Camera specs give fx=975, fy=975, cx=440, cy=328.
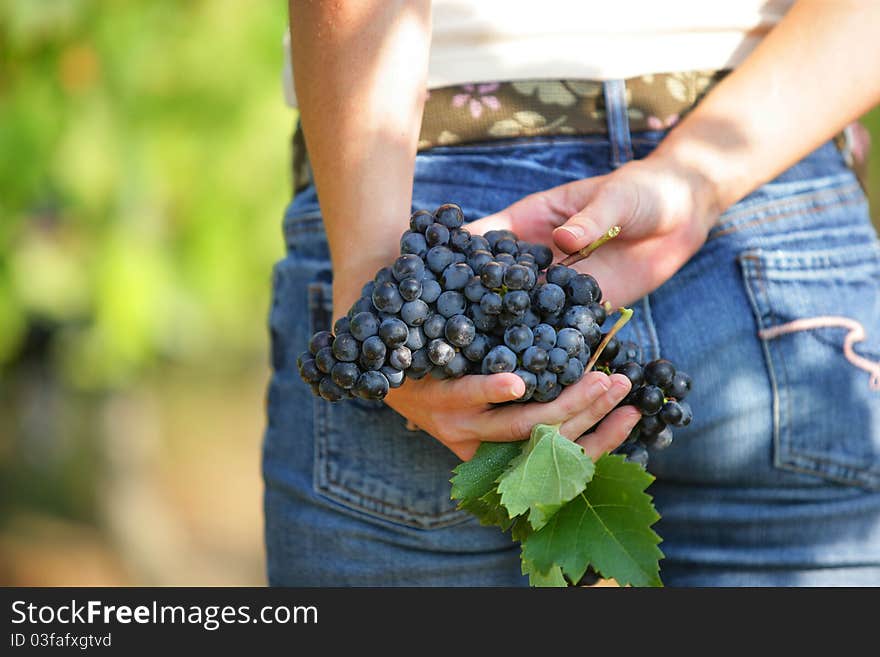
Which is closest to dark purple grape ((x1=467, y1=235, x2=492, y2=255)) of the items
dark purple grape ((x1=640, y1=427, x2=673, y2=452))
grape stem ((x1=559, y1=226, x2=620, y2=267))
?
grape stem ((x1=559, y1=226, x2=620, y2=267))

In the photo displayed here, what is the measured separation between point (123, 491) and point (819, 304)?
13.7 ft

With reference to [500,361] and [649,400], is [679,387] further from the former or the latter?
[500,361]

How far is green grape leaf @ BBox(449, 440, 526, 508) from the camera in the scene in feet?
3.84

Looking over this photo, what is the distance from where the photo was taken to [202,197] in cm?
354

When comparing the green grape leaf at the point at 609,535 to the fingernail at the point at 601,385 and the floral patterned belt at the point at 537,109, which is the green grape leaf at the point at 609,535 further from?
the floral patterned belt at the point at 537,109

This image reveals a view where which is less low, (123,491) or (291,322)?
(123,491)

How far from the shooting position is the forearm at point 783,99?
1269mm

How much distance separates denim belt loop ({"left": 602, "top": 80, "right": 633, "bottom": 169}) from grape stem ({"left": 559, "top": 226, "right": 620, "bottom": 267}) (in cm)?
20

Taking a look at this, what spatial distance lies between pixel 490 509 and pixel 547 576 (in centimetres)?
10

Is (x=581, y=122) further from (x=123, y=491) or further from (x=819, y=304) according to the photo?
(x=123, y=491)

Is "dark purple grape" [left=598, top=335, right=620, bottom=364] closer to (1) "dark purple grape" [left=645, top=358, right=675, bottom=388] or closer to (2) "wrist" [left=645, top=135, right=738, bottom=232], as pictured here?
(1) "dark purple grape" [left=645, top=358, right=675, bottom=388]

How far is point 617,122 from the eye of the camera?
4.45 ft

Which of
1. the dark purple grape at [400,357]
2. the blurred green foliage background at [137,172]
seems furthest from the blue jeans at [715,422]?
the blurred green foliage background at [137,172]
